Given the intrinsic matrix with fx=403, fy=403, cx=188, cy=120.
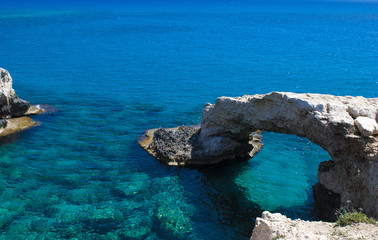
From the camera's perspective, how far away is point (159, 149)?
25391 millimetres

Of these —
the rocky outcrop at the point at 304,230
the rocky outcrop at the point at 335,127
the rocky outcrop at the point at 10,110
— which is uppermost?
the rocky outcrop at the point at 335,127

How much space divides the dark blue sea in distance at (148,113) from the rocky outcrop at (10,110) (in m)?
1.28

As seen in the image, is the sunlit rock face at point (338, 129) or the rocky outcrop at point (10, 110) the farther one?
the rocky outcrop at point (10, 110)

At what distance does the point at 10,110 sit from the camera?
31.8m

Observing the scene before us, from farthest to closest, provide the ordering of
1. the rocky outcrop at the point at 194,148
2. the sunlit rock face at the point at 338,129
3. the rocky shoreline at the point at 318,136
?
the rocky outcrop at the point at 194,148
the rocky shoreline at the point at 318,136
the sunlit rock face at the point at 338,129

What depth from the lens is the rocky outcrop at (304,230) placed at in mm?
12539

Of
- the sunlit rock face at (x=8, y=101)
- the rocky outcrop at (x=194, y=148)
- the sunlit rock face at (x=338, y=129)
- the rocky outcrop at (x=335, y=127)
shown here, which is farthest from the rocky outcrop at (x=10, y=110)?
the sunlit rock face at (x=338, y=129)

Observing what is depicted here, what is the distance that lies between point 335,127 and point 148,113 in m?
19.7

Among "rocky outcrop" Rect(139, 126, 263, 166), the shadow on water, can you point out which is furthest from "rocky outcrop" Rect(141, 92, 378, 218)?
the shadow on water

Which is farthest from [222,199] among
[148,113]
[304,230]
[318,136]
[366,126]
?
[148,113]

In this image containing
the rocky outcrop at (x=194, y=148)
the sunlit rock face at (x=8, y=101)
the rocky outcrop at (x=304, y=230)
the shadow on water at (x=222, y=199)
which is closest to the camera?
the rocky outcrop at (x=304, y=230)

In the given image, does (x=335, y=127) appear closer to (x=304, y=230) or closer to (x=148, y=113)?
(x=304, y=230)

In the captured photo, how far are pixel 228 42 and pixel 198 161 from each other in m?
40.6

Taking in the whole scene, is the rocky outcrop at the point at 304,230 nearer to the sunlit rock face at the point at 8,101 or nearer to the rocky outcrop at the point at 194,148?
the rocky outcrop at the point at 194,148
